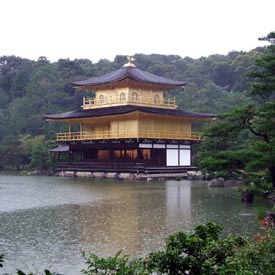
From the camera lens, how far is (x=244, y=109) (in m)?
19.1

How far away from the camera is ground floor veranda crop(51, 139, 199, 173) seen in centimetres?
3769

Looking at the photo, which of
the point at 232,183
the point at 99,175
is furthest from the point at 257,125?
the point at 99,175

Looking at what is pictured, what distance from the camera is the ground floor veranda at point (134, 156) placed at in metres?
37.7

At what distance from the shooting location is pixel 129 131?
39219mm

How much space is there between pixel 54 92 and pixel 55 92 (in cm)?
42

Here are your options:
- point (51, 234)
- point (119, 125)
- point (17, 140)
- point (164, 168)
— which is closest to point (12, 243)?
point (51, 234)

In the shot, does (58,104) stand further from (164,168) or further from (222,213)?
(222,213)

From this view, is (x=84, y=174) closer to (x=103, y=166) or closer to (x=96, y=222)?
(x=103, y=166)

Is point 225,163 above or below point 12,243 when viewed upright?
above

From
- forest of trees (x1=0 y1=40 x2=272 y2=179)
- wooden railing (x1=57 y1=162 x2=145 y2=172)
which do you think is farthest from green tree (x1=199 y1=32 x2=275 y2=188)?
wooden railing (x1=57 y1=162 x2=145 y2=172)

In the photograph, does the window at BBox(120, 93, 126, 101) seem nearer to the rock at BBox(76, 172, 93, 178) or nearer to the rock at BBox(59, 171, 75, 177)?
the rock at BBox(76, 172, 93, 178)

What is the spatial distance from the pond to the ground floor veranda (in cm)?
1487

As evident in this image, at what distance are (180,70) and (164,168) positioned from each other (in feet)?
159

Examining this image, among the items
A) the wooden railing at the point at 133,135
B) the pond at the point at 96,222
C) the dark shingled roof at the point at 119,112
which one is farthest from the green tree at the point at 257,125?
the dark shingled roof at the point at 119,112
